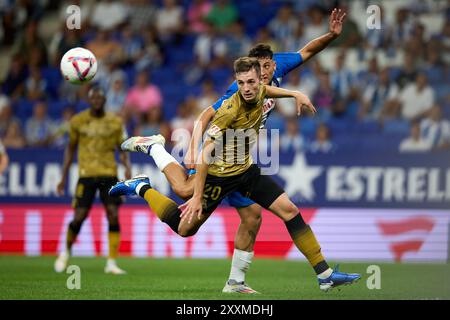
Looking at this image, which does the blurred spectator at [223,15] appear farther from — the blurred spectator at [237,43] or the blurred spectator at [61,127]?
the blurred spectator at [61,127]

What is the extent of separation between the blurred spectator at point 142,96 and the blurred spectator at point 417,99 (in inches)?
185

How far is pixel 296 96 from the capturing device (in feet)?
29.8

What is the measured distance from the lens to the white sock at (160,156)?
10148 mm

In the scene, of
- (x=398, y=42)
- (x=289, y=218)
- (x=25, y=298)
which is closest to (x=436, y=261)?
(x=398, y=42)

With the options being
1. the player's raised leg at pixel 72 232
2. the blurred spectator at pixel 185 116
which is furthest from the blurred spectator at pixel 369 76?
the player's raised leg at pixel 72 232

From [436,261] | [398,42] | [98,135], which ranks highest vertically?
[398,42]

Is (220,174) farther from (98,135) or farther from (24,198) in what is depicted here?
(24,198)

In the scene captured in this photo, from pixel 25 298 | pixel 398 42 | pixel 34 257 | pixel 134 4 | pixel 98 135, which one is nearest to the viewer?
pixel 25 298

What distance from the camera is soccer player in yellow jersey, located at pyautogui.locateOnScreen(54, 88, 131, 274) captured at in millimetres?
13000

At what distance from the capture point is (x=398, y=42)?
18688 mm

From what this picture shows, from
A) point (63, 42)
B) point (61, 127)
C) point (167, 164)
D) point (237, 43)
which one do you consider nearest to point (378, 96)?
point (237, 43)

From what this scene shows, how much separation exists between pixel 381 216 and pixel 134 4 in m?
7.93

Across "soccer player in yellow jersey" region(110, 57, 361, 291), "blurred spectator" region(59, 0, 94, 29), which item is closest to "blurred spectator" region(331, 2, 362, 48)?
"blurred spectator" region(59, 0, 94, 29)

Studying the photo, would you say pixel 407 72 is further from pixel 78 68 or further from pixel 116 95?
pixel 78 68
